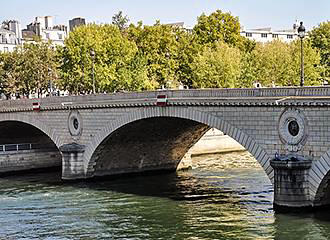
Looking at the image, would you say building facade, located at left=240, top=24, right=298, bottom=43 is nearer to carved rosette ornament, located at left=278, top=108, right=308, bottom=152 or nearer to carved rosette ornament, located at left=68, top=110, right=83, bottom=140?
carved rosette ornament, located at left=68, top=110, right=83, bottom=140

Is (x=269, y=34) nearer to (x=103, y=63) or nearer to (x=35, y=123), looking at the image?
(x=103, y=63)

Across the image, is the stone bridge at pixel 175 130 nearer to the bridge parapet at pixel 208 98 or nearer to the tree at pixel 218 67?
the bridge parapet at pixel 208 98

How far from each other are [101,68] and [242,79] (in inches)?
540

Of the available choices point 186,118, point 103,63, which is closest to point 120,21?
point 103,63

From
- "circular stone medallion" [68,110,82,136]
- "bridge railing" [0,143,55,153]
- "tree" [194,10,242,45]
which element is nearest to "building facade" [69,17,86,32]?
"tree" [194,10,242,45]

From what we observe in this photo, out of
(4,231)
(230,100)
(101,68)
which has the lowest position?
(4,231)

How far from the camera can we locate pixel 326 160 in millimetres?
28078

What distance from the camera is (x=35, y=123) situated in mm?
50594

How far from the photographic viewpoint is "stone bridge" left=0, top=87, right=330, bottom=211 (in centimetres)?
2886

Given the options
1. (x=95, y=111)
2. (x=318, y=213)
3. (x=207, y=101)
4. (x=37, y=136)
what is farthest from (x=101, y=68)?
(x=318, y=213)

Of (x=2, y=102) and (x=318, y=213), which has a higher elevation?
(x=2, y=102)

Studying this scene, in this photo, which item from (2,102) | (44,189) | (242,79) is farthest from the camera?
(242,79)

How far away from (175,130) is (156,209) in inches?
463

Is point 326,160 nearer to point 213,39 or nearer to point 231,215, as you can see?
point 231,215
